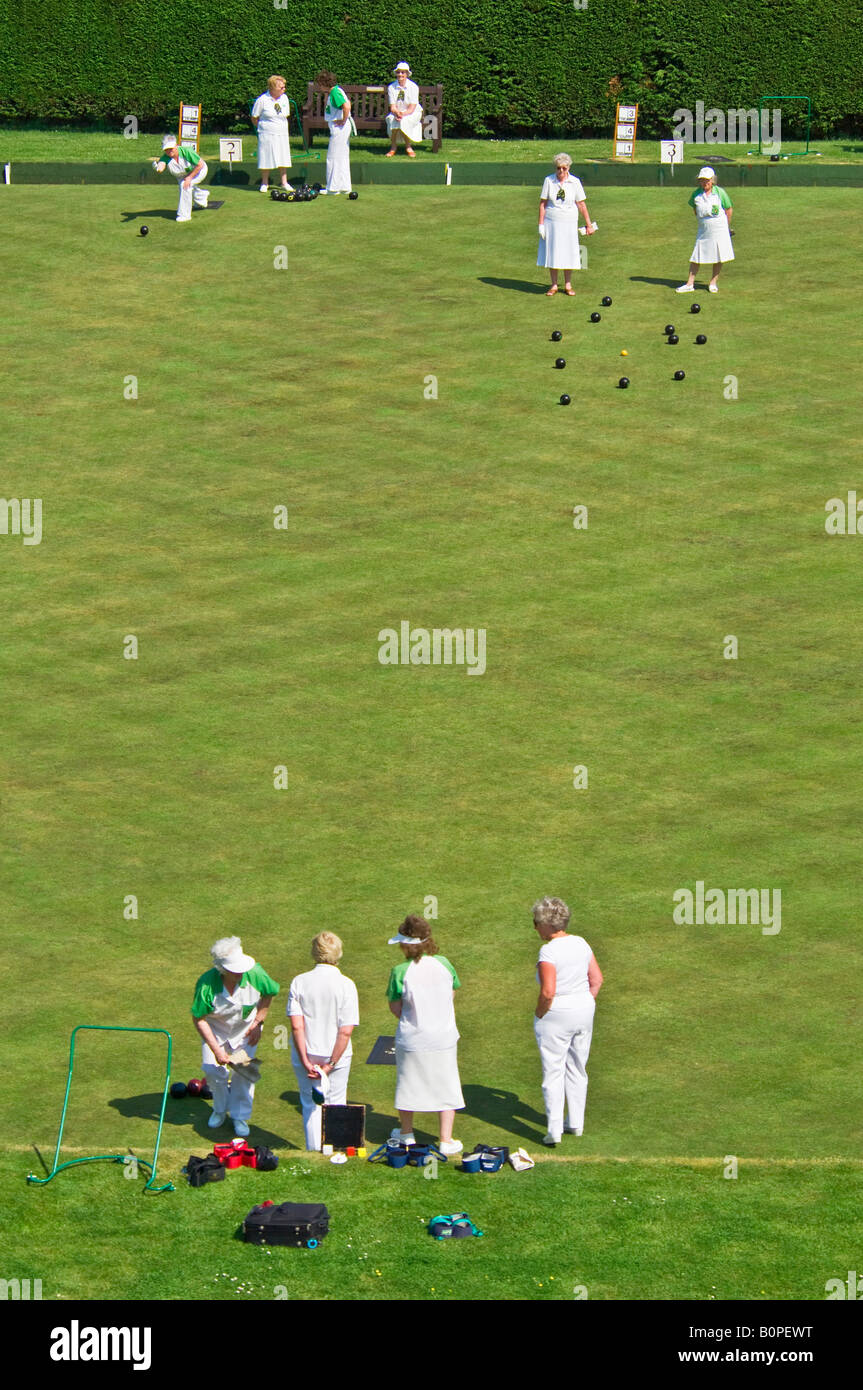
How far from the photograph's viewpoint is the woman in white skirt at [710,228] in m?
34.1

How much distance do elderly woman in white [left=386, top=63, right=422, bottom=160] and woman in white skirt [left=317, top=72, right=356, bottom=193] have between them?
1772 millimetres

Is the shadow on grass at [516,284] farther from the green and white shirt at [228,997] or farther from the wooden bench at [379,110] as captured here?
the green and white shirt at [228,997]

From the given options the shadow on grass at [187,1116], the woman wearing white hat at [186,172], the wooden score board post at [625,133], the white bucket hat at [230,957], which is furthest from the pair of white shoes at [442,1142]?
the wooden score board post at [625,133]

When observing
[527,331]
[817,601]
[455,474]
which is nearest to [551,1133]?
[817,601]

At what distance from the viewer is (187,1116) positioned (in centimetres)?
1695

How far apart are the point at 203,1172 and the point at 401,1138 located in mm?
1712

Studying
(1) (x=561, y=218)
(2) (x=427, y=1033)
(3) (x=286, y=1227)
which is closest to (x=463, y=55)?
(1) (x=561, y=218)

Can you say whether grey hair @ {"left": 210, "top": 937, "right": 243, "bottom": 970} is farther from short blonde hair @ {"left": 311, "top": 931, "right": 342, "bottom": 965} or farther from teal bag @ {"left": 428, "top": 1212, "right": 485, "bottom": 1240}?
teal bag @ {"left": 428, "top": 1212, "right": 485, "bottom": 1240}

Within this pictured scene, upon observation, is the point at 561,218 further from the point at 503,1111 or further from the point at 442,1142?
the point at 442,1142

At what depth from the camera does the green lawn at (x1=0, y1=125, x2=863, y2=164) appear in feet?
137

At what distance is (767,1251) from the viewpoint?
14547 millimetres

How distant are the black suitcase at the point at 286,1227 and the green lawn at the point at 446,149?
30020mm

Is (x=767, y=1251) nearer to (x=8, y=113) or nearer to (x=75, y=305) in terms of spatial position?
(x=75, y=305)

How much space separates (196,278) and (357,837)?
1711 cm
